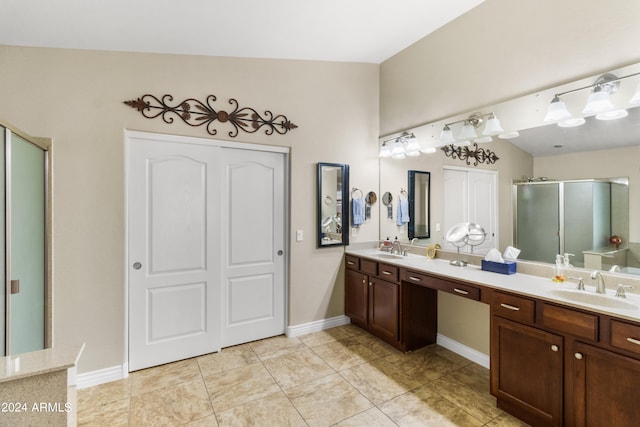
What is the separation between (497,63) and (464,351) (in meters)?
2.55

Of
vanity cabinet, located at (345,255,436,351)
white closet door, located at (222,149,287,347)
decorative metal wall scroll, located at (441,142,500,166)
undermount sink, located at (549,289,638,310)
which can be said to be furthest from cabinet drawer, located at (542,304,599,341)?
white closet door, located at (222,149,287,347)

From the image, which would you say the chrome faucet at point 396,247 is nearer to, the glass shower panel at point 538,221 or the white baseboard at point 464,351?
the white baseboard at point 464,351

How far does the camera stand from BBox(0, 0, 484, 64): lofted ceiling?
6.56 ft

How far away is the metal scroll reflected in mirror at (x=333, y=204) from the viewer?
3.42 m

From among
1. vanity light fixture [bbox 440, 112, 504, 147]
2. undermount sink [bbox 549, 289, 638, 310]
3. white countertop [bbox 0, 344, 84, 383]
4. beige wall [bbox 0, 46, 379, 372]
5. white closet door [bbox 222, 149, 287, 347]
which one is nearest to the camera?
white countertop [bbox 0, 344, 84, 383]

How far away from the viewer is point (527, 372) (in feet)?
6.28

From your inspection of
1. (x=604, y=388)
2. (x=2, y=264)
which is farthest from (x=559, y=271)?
(x=2, y=264)

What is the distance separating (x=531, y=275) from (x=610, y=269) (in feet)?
1.53

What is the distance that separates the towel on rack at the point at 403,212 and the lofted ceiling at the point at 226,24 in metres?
1.72

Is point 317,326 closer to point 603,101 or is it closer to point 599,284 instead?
point 599,284

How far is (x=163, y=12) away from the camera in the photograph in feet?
6.93

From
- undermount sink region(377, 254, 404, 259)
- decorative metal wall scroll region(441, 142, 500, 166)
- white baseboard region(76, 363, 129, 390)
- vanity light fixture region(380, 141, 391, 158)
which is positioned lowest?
white baseboard region(76, 363, 129, 390)

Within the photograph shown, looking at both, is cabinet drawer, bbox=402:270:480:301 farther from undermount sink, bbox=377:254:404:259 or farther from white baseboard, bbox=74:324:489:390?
white baseboard, bbox=74:324:489:390

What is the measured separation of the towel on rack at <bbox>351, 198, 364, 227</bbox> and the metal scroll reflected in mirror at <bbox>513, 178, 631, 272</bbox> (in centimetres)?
155
